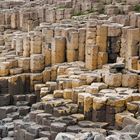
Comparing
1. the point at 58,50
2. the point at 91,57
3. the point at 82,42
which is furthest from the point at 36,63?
the point at 91,57

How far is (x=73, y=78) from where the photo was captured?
22672mm

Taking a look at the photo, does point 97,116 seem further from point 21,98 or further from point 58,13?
point 58,13

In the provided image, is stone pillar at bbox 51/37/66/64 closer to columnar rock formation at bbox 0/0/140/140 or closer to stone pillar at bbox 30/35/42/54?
columnar rock formation at bbox 0/0/140/140

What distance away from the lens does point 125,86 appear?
21.6 metres

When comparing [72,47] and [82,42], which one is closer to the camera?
[82,42]

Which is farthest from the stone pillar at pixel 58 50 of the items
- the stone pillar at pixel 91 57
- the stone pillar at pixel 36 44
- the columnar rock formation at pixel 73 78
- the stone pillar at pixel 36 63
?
the stone pillar at pixel 91 57

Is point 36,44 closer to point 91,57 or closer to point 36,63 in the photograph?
point 36,63

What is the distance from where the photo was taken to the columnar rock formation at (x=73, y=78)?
64.6 feet

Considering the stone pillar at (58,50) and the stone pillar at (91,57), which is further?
the stone pillar at (58,50)

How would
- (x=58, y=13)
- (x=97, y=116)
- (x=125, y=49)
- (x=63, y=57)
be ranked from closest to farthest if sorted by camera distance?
(x=97, y=116)
(x=125, y=49)
(x=63, y=57)
(x=58, y=13)

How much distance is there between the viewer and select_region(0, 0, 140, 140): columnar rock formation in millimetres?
19688

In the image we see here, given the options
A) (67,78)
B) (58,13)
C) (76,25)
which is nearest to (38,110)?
(67,78)

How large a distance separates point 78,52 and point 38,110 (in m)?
5.59

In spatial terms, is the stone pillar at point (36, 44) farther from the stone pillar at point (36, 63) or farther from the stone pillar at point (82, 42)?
the stone pillar at point (82, 42)
